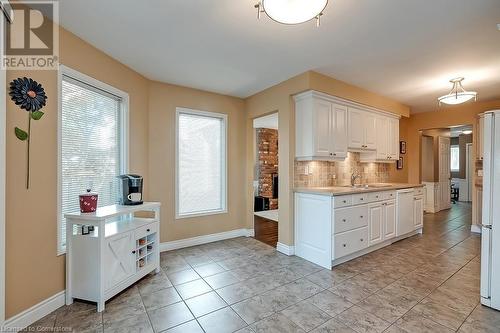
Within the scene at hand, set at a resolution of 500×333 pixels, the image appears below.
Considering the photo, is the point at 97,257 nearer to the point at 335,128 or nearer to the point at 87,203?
the point at 87,203

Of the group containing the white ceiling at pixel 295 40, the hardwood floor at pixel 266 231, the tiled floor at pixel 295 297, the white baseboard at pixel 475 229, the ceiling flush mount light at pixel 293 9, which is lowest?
the hardwood floor at pixel 266 231

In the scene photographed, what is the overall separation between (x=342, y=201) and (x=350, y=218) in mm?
321

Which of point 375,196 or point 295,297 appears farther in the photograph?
point 375,196

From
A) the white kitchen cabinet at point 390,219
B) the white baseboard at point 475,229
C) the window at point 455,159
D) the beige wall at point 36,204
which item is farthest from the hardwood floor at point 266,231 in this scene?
the window at point 455,159

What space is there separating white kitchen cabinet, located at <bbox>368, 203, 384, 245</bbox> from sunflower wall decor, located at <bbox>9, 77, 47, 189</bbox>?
409 centimetres

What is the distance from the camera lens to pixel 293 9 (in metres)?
1.54

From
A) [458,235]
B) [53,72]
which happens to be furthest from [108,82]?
[458,235]

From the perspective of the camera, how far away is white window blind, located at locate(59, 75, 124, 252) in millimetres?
2395

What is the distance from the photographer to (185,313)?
2100 millimetres

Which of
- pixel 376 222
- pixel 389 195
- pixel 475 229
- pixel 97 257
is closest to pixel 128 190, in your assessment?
pixel 97 257

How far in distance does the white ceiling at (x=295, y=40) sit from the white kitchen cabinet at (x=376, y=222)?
2.01m

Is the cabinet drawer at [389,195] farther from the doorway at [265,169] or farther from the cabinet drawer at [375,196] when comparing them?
the doorway at [265,169]

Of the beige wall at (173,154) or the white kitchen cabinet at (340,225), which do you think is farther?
the beige wall at (173,154)

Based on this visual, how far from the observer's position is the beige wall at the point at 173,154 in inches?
144
